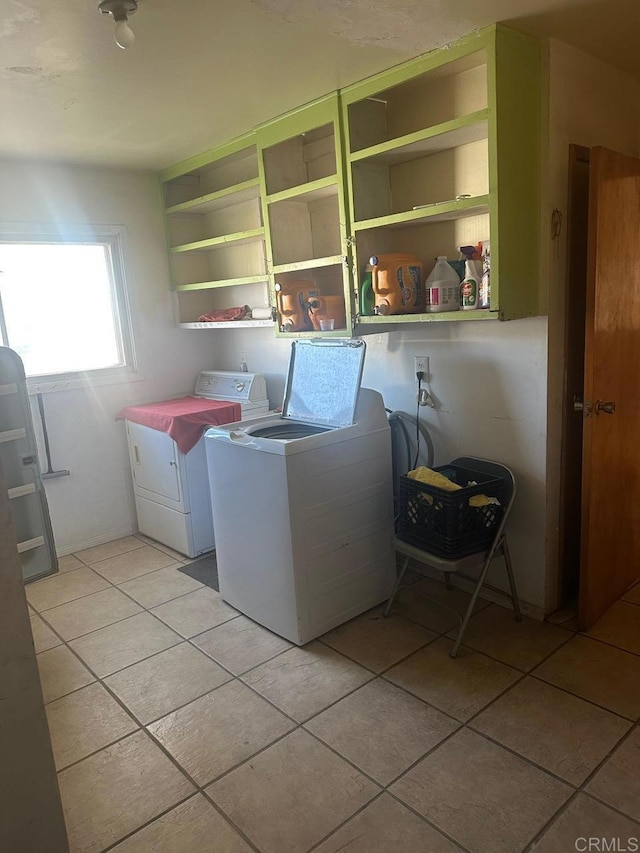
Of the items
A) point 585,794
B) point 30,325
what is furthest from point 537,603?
point 30,325

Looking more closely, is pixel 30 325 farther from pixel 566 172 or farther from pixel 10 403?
pixel 566 172

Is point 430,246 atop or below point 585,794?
atop

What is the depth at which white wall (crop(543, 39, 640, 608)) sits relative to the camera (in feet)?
7.27

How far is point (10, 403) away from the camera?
1.91 meters

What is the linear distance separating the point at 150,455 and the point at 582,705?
99.6 inches

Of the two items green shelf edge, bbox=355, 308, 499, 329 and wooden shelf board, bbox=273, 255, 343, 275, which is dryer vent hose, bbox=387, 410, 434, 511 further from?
wooden shelf board, bbox=273, 255, 343, 275

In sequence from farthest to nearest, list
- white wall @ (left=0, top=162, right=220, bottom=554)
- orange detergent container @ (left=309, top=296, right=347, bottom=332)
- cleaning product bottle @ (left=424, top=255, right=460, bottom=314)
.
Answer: white wall @ (left=0, top=162, right=220, bottom=554), orange detergent container @ (left=309, top=296, right=347, bottom=332), cleaning product bottle @ (left=424, top=255, right=460, bottom=314)

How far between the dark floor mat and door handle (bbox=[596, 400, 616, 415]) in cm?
197

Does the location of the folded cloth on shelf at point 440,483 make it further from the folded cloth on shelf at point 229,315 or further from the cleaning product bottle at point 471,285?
the folded cloth on shelf at point 229,315

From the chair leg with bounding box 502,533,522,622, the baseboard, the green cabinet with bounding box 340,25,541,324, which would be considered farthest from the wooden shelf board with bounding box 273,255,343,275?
the baseboard

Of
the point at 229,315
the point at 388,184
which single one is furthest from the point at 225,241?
the point at 388,184

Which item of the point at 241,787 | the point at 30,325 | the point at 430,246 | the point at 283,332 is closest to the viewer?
the point at 241,787

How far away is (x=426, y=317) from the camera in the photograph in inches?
94.3

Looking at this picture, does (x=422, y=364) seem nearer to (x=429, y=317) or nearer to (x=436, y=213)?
(x=429, y=317)
